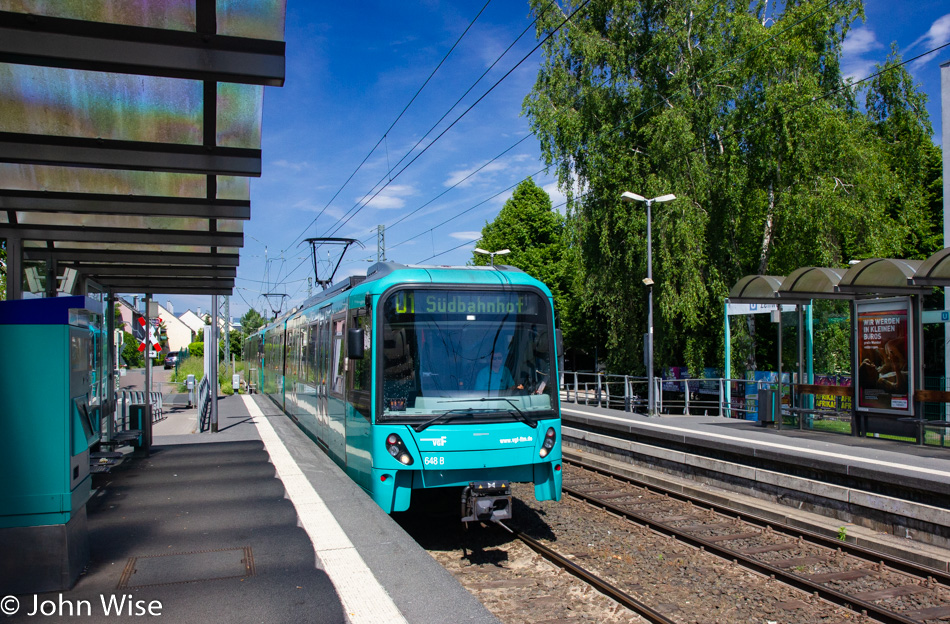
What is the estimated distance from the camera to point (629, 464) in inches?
573

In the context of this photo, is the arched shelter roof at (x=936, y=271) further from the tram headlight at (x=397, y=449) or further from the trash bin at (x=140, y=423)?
the trash bin at (x=140, y=423)

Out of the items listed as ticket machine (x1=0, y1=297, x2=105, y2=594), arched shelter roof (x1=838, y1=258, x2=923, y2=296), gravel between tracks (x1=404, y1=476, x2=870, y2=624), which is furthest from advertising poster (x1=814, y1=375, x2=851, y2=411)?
ticket machine (x1=0, y1=297, x2=105, y2=594)

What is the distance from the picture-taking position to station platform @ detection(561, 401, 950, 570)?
334 inches

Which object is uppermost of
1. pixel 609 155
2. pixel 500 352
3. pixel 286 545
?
pixel 609 155

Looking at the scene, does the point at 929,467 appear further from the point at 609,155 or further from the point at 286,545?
the point at 609,155

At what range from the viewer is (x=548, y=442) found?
7.71m

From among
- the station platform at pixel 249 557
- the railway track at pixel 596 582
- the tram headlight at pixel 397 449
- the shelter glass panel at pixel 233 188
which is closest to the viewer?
the station platform at pixel 249 557

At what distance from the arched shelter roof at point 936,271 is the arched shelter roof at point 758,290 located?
3.56 metres

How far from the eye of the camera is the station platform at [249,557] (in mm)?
4242

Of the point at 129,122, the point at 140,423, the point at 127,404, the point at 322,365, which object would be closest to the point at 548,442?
the point at 322,365

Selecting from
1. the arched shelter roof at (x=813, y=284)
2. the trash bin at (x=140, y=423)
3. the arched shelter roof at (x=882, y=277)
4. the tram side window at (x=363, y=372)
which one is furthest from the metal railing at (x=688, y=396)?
the trash bin at (x=140, y=423)

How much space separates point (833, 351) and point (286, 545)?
22.8 meters

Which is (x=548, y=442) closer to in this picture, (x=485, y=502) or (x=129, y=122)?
(x=485, y=502)

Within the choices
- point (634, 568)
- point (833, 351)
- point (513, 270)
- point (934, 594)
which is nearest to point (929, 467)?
point (934, 594)
